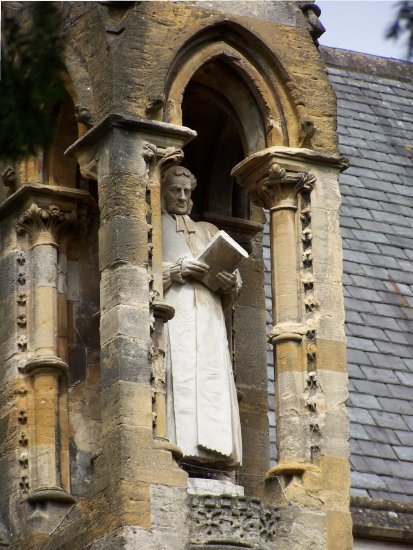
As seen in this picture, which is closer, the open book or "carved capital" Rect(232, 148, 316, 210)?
the open book

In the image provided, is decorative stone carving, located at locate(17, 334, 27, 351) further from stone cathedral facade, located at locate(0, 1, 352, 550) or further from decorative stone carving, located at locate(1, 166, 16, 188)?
decorative stone carving, located at locate(1, 166, 16, 188)

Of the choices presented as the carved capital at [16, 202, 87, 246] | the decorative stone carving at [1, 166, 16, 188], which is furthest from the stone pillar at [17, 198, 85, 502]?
the decorative stone carving at [1, 166, 16, 188]

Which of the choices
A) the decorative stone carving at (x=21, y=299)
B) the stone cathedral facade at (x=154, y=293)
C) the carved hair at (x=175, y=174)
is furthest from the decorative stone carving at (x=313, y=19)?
the decorative stone carving at (x=21, y=299)

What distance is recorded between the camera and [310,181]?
16.0m

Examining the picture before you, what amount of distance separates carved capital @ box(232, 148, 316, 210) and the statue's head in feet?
1.25

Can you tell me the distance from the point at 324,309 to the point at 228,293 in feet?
2.23

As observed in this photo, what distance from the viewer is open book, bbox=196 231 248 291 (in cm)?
1573

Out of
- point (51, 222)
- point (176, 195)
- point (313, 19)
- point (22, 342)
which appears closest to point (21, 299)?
point (22, 342)

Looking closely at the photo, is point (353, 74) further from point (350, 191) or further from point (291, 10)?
point (291, 10)

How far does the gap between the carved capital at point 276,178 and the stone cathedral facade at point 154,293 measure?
0.01 meters

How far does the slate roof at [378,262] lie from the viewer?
20.2m

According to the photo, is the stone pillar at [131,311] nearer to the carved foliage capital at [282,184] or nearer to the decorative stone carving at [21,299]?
the carved foliage capital at [282,184]

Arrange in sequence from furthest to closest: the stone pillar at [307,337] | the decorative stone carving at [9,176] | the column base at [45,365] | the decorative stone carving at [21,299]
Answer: the decorative stone carving at [9,176] → the decorative stone carving at [21,299] → the column base at [45,365] → the stone pillar at [307,337]

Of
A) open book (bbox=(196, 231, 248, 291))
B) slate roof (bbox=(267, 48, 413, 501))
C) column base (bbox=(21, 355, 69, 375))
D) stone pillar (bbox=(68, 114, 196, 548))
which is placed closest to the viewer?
stone pillar (bbox=(68, 114, 196, 548))
